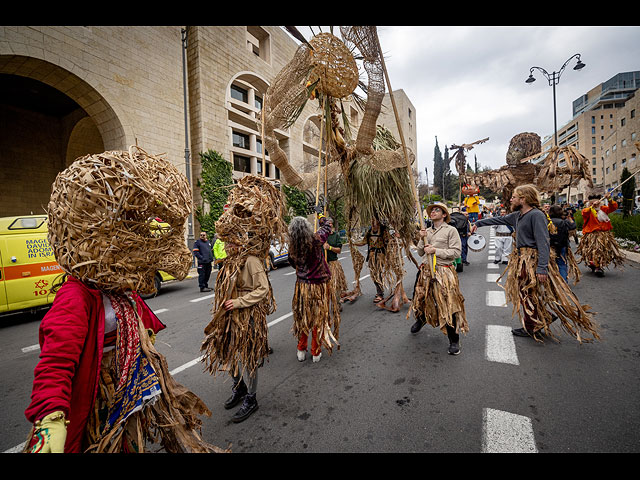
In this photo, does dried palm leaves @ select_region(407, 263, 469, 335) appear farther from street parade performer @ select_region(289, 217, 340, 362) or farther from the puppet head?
the puppet head

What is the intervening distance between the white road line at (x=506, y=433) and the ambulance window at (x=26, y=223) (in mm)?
8102

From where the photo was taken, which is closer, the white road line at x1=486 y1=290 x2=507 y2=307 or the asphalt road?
the asphalt road

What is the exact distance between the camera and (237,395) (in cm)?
263

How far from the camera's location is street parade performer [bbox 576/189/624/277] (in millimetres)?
6426

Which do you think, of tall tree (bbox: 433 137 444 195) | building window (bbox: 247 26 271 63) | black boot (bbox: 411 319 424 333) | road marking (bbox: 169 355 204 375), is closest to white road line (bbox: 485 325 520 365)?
black boot (bbox: 411 319 424 333)

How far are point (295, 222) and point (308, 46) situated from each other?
1.96 meters

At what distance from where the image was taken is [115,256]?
130 centimetres

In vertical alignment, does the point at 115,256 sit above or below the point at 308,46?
below

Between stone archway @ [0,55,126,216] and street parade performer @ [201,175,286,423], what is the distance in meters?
11.7

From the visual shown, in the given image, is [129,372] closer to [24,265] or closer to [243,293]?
[243,293]

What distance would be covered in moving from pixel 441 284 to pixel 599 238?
19.3 ft

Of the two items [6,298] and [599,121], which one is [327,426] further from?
[599,121]

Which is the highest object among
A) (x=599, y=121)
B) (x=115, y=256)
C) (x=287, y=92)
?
(x=599, y=121)
